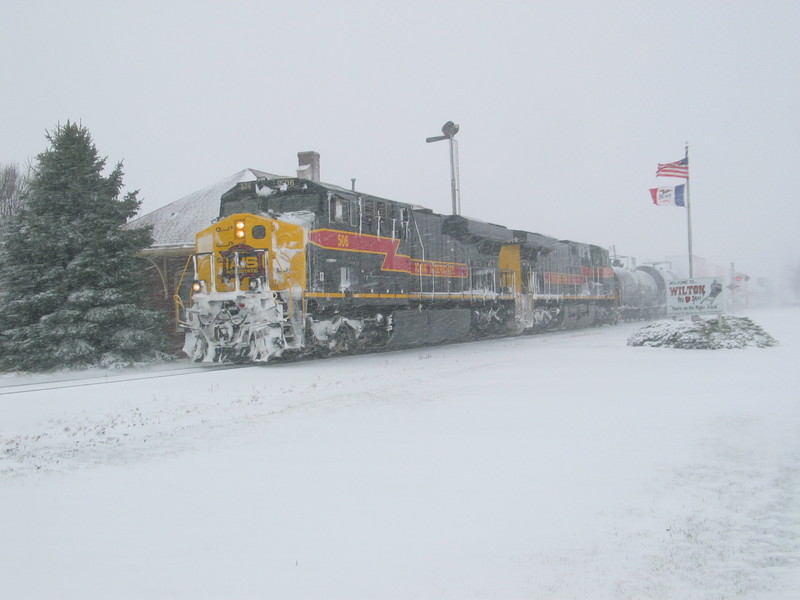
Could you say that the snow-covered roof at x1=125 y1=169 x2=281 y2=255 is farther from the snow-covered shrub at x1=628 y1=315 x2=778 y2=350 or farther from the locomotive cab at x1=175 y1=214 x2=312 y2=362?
the snow-covered shrub at x1=628 y1=315 x2=778 y2=350

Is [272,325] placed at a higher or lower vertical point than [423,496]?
higher

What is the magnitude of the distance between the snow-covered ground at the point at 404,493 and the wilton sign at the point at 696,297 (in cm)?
757

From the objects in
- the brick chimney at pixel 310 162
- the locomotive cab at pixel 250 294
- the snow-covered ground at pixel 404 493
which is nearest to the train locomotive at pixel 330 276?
the locomotive cab at pixel 250 294

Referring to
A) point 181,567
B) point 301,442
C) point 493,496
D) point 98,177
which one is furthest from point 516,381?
point 98,177

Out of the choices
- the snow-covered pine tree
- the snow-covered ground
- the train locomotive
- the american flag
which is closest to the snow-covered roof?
the train locomotive

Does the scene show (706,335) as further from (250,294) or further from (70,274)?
(70,274)

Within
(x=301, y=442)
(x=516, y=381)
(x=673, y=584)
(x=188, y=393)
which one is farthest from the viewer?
(x=516, y=381)

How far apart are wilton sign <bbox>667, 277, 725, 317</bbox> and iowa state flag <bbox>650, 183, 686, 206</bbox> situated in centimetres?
551

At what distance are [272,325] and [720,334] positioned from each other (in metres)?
10.1

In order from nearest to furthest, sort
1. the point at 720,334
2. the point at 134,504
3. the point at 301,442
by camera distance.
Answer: the point at 134,504 < the point at 301,442 < the point at 720,334

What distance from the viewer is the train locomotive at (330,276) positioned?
12.4 metres

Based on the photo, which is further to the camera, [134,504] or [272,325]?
[272,325]

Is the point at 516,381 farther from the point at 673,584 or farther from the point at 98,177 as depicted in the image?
the point at 98,177

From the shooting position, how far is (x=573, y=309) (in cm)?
2656
